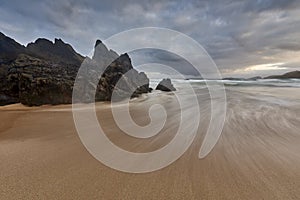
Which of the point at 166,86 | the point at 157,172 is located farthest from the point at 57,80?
the point at 166,86

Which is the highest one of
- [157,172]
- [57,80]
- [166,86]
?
[57,80]

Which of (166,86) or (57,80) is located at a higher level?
(57,80)

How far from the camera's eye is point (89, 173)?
267 cm

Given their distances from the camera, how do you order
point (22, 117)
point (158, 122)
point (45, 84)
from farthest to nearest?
point (45, 84)
point (22, 117)
point (158, 122)

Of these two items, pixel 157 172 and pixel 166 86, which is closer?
pixel 157 172

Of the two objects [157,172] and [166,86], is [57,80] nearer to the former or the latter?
[157,172]

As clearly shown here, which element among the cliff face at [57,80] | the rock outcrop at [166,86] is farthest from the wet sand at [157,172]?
the rock outcrop at [166,86]

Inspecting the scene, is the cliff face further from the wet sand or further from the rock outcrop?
the wet sand

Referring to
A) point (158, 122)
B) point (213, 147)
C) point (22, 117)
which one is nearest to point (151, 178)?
point (213, 147)

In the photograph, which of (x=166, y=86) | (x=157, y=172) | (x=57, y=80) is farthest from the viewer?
(x=166, y=86)

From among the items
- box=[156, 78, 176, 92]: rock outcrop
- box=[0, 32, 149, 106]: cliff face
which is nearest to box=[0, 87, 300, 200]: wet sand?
box=[0, 32, 149, 106]: cliff face

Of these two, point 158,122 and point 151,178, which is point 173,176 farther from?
point 158,122

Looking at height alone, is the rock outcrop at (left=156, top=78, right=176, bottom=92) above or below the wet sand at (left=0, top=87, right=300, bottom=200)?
above

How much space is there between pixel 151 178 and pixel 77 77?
10.6 m
